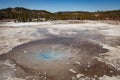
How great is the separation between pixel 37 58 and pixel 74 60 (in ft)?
7.69

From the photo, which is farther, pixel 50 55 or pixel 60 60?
pixel 50 55

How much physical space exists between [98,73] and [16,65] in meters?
4.45

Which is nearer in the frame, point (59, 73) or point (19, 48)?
point (59, 73)

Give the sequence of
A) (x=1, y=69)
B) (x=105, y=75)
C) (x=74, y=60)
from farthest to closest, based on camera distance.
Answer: (x=74, y=60) → (x=1, y=69) → (x=105, y=75)

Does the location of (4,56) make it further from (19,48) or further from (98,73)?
(98,73)

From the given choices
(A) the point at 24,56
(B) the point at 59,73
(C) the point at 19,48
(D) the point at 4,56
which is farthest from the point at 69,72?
(C) the point at 19,48

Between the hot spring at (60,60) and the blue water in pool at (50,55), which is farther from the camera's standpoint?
the blue water in pool at (50,55)

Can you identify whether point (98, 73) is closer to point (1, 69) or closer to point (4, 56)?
point (1, 69)

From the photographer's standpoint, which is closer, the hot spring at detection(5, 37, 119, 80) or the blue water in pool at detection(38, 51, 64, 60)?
the hot spring at detection(5, 37, 119, 80)

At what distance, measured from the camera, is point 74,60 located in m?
10.4

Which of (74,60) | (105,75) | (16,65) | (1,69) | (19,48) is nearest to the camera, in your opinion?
(105,75)

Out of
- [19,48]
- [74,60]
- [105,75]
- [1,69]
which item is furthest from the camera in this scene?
[19,48]

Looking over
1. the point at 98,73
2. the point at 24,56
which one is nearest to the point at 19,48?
the point at 24,56

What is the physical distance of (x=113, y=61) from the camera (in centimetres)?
1005
